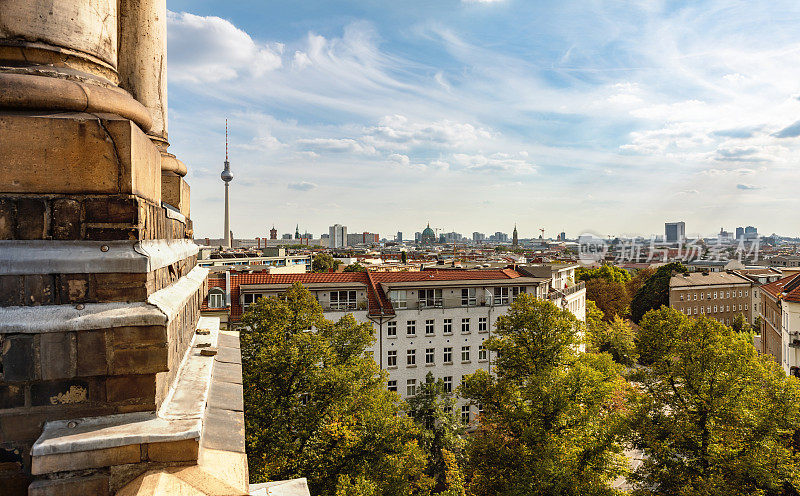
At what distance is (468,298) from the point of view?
38281 mm

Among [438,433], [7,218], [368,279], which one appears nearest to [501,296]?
[368,279]

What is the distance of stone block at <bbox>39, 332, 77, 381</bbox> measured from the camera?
9.33 ft

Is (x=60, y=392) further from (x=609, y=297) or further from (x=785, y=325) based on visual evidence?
(x=609, y=297)

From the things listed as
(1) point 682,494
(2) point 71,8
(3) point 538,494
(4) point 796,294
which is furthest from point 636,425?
(4) point 796,294

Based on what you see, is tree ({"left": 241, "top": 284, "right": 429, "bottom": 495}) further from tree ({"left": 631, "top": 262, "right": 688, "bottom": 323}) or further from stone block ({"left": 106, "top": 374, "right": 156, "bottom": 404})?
tree ({"left": 631, "top": 262, "right": 688, "bottom": 323})

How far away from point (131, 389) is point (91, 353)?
33 centimetres

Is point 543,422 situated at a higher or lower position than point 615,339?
higher

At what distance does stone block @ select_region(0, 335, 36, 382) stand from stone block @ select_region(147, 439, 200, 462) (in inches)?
→ 32.3

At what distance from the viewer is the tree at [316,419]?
54.6 feet

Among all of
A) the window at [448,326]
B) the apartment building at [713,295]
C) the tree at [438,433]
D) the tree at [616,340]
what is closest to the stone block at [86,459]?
the tree at [438,433]

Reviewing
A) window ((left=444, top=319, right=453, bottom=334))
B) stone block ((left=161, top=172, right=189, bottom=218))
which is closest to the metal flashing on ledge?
stone block ((left=161, top=172, right=189, bottom=218))

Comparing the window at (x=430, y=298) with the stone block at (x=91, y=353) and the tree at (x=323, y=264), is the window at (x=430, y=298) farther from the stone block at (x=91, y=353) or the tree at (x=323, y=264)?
the tree at (x=323, y=264)

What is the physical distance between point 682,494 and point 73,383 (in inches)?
755

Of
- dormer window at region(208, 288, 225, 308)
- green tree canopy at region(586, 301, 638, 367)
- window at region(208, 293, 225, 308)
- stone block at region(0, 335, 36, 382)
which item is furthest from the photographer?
green tree canopy at region(586, 301, 638, 367)
